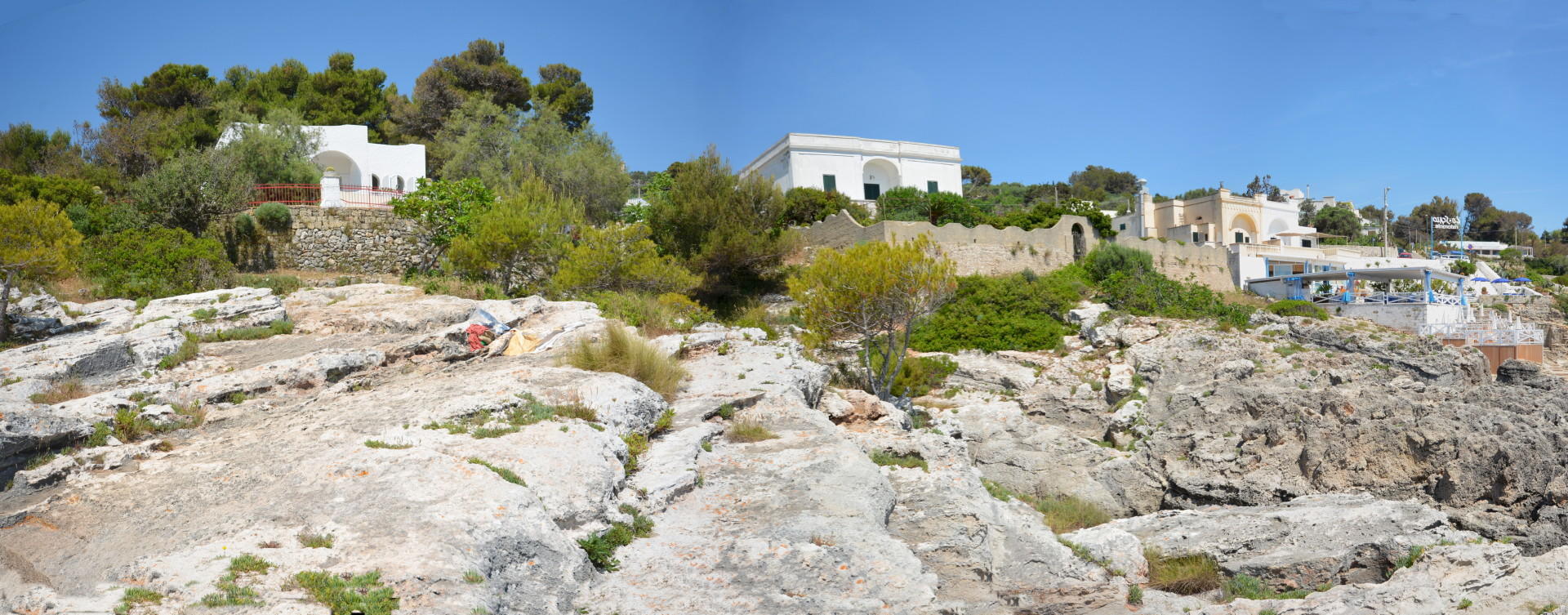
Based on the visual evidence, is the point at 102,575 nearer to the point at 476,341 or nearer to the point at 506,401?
the point at 506,401

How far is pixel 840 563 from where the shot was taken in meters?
6.05

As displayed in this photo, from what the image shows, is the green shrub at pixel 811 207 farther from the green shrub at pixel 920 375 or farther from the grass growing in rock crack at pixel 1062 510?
the grass growing in rock crack at pixel 1062 510

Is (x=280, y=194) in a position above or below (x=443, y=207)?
above

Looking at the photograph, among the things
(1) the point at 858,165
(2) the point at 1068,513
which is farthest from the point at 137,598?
(1) the point at 858,165

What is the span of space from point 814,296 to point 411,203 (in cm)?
1140

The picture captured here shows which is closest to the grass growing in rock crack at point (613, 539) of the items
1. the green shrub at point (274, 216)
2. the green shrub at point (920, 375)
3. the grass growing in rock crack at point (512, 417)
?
the grass growing in rock crack at point (512, 417)

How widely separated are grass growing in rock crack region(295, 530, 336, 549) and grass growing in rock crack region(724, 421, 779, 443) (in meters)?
4.18

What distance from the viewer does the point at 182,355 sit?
A: 34.8 ft

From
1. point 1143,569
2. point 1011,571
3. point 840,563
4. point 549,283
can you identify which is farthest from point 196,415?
point 549,283

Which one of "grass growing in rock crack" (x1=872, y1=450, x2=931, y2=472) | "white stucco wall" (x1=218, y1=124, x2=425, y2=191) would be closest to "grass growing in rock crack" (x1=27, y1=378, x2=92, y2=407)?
"grass growing in rock crack" (x1=872, y1=450, x2=931, y2=472)

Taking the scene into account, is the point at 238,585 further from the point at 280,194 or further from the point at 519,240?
the point at 280,194

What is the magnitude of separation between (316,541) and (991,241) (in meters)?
23.5

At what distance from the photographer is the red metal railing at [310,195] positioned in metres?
23.0

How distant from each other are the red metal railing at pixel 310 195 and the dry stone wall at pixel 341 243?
56 centimetres
